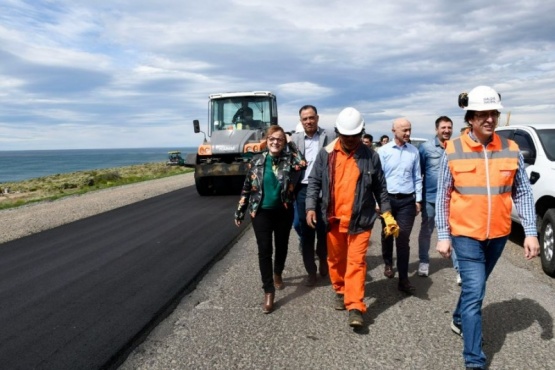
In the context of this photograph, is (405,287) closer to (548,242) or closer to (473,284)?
(473,284)

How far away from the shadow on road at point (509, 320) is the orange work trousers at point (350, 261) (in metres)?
1.06

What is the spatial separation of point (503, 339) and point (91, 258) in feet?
18.7

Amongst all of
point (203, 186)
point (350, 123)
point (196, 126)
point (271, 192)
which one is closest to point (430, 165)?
point (350, 123)

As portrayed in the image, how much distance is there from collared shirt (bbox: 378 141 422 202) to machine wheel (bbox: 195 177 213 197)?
33.8 feet

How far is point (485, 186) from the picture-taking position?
131 inches

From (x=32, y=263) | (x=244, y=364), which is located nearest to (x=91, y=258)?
(x=32, y=263)

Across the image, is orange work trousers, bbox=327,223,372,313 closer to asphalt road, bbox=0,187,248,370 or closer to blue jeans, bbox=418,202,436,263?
blue jeans, bbox=418,202,436,263

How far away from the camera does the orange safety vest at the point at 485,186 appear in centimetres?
331

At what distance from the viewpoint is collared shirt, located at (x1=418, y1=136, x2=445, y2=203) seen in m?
5.66

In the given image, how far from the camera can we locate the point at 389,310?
15.1 feet

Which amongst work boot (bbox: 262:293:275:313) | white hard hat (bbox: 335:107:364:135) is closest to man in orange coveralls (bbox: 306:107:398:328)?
white hard hat (bbox: 335:107:364:135)

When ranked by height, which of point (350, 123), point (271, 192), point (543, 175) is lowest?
point (543, 175)

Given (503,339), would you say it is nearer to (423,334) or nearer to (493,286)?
(423,334)

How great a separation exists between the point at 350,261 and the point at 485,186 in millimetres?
1446
